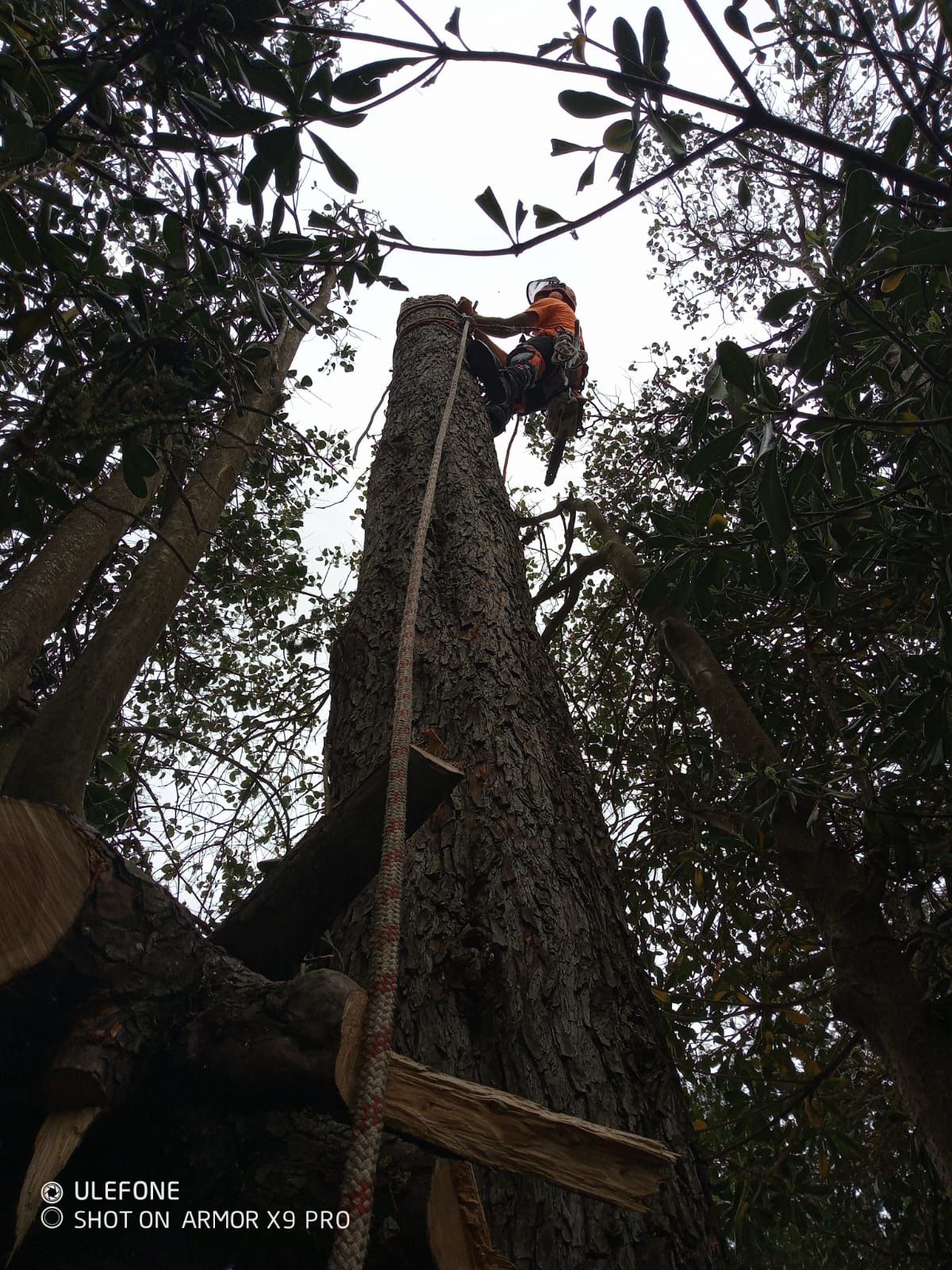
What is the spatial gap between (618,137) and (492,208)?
0.24 metres

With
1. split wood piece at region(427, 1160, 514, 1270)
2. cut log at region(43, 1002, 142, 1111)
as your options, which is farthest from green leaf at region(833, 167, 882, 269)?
cut log at region(43, 1002, 142, 1111)

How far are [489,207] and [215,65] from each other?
1.67 feet

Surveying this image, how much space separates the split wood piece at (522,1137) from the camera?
2.51 ft

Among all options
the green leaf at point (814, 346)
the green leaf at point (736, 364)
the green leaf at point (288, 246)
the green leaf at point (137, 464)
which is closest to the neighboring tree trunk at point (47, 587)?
the green leaf at point (137, 464)

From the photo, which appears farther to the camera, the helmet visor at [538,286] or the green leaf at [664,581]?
the helmet visor at [538,286]

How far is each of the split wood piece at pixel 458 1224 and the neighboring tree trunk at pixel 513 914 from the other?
15 cm

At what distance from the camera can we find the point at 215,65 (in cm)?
130

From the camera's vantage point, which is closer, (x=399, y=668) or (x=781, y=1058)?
(x=399, y=668)

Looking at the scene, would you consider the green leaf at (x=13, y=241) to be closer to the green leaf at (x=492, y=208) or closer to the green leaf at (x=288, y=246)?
the green leaf at (x=288, y=246)

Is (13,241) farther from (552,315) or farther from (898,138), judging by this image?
(552,315)

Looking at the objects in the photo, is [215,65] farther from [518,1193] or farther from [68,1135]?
[518,1193]

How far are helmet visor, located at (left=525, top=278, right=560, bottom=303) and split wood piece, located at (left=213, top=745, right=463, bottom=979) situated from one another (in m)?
4.50

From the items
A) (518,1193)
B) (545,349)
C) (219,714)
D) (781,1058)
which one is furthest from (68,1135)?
(545,349)

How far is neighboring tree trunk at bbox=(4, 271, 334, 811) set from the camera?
4.39ft
